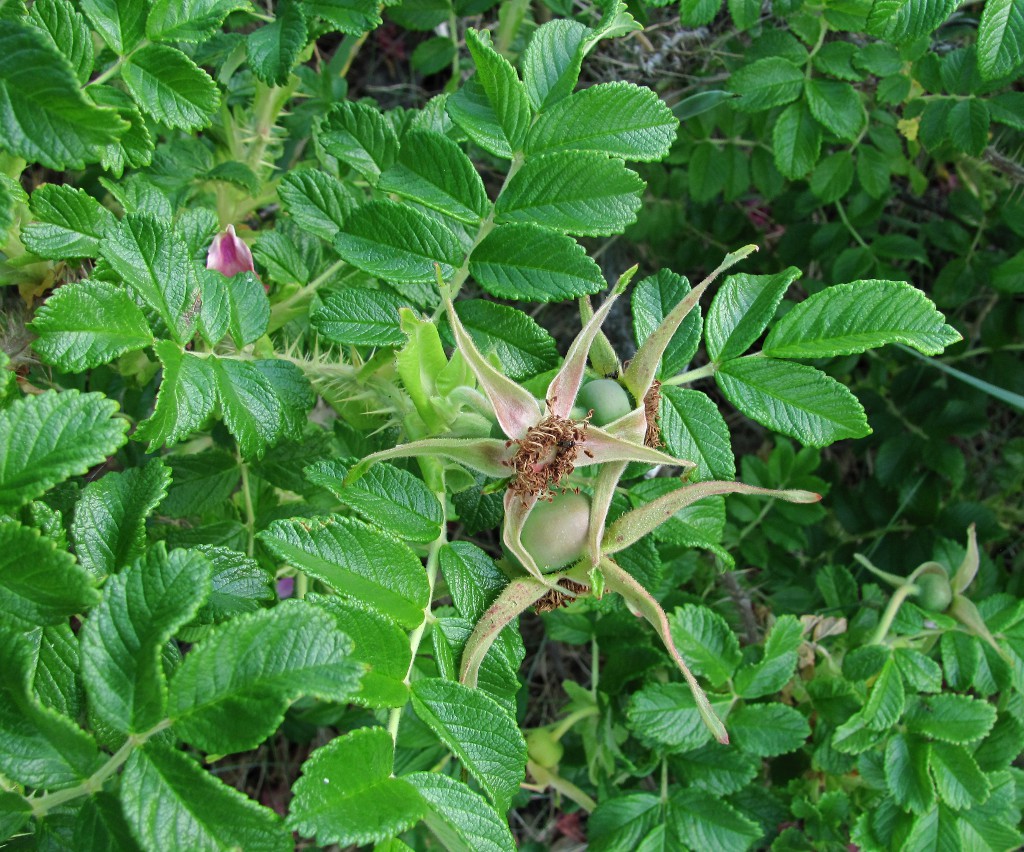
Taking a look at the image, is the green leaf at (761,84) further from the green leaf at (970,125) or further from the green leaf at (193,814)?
the green leaf at (193,814)

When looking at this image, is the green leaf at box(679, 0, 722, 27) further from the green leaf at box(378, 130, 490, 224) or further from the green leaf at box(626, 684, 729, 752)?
the green leaf at box(626, 684, 729, 752)

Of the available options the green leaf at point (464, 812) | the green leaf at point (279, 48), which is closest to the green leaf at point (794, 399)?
the green leaf at point (464, 812)

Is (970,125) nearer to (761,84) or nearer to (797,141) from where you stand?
(797,141)

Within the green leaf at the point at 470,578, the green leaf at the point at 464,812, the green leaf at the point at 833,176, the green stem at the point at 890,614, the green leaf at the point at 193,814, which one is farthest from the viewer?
the green leaf at the point at 833,176

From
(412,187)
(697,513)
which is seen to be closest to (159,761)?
(412,187)

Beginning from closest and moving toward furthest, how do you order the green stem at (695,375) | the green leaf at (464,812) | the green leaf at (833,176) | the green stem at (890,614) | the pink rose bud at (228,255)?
1. the green leaf at (464,812)
2. the green stem at (695,375)
3. the pink rose bud at (228,255)
4. the green stem at (890,614)
5. the green leaf at (833,176)
